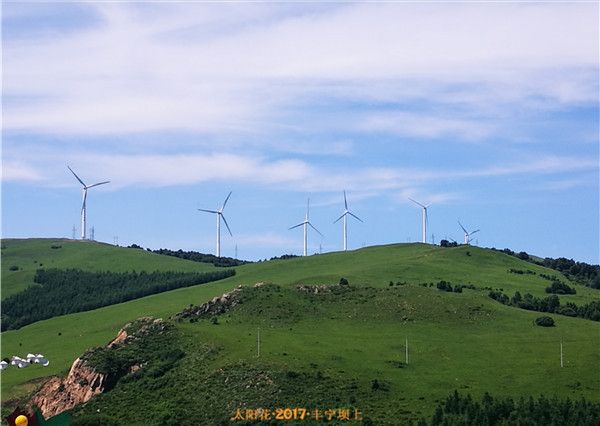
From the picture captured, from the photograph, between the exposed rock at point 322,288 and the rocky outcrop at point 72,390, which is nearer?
the rocky outcrop at point 72,390

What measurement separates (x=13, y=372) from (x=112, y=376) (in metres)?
35.5

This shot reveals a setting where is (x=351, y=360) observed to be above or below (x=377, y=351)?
below

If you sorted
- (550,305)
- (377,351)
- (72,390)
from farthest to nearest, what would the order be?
(550,305)
(377,351)
(72,390)

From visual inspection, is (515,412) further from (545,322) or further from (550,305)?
(550,305)

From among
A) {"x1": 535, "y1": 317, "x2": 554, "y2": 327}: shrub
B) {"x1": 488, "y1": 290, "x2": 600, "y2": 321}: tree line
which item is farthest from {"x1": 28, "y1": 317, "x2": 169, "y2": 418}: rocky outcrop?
{"x1": 488, "y1": 290, "x2": 600, "y2": 321}: tree line

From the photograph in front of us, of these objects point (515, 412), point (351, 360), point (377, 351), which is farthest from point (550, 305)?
point (515, 412)

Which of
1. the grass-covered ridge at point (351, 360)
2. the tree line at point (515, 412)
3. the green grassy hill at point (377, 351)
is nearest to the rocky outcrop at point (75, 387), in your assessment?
the grass-covered ridge at point (351, 360)

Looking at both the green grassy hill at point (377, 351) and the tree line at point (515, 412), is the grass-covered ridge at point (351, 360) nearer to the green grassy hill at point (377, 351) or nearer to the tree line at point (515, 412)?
the green grassy hill at point (377, 351)

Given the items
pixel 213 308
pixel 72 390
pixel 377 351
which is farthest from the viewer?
pixel 213 308

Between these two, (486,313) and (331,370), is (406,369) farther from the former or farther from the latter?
(486,313)

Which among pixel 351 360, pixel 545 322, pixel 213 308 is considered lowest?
pixel 351 360

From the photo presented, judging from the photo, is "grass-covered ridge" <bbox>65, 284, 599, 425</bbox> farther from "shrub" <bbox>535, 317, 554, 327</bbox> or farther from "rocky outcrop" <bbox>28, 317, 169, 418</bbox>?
"rocky outcrop" <bbox>28, 317, 169, 418</bbox>

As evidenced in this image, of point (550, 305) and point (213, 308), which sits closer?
point (213, 308)

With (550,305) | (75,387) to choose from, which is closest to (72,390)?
(75,387)
